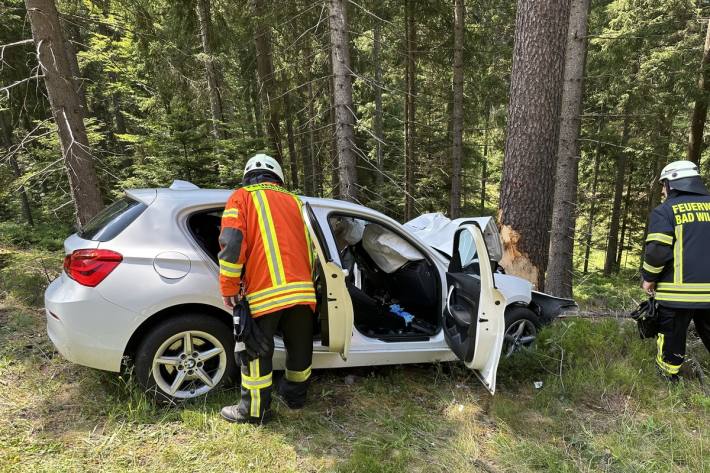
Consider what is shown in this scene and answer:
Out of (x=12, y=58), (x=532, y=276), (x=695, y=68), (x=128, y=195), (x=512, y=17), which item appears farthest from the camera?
(x=512, y=17)

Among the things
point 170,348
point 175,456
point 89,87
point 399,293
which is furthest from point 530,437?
point 89,87

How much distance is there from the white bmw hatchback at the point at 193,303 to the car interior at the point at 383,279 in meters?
0.03

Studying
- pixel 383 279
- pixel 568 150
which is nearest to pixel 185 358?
pixel 383 279

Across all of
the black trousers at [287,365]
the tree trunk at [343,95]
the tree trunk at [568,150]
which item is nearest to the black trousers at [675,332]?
the black trousers at [287,365]

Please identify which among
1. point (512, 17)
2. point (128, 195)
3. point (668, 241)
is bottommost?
point (668, 241)

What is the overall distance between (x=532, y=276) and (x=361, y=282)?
2468 millimetres

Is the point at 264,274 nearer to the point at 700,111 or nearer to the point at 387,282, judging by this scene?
the point at 387,282

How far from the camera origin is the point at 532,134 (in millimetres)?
5438

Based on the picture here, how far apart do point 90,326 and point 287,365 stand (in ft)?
4.55

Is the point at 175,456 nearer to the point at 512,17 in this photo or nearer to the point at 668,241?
the point at 668,241

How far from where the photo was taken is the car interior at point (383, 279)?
3.84 m

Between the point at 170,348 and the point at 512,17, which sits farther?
the point at 512,17

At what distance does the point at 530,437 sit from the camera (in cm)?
305

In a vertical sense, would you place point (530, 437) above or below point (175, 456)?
below
